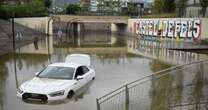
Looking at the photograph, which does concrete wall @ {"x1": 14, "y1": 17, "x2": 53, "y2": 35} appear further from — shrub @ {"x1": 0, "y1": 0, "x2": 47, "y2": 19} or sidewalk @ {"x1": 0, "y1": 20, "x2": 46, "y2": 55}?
shrub @ {"x1": 0, "y1": 0, "x2": 47, "y2": 19}

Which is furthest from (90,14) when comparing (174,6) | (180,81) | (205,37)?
(180,81)

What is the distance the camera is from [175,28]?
6212 centimetres

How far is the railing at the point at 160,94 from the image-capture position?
14.1 m

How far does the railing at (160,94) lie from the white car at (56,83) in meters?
3.88

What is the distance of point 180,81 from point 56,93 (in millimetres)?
5308

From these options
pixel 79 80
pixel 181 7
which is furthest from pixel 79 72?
pixel 181 7

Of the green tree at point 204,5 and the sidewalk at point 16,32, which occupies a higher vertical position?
the green tree at point 204,5

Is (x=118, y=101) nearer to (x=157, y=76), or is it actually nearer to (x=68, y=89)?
(x=157, y=76)

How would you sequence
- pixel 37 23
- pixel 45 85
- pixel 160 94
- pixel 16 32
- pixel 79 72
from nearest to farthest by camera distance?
pixel 160 94
pixel 45 85
pixel 79 72
pixel 16 32
pixel 37 23

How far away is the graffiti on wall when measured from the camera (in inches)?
2243

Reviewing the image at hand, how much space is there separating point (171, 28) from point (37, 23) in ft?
110

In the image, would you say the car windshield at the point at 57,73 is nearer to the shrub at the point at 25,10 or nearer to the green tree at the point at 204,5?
the green tree at the point at 204,5

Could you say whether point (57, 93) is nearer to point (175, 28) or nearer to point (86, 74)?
point (86, 74)

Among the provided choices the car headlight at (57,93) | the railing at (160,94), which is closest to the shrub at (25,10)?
the car headlight at (57,93)
